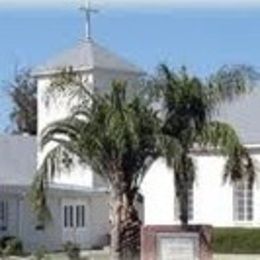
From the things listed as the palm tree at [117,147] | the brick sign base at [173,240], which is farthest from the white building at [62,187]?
the brick sign base at [173,240]

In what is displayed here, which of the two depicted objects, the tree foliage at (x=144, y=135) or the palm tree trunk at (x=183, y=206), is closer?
the tree foliage at (x=144, y=135)

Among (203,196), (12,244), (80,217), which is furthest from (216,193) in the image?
(80,217)

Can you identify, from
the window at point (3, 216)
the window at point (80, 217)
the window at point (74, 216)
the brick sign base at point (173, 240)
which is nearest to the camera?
the brick sign base at point (173, 240)

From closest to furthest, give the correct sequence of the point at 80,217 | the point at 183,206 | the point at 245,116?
the point at 183,206
the point at 245,116
the point at 80,217

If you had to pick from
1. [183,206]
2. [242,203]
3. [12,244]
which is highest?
[242,203]

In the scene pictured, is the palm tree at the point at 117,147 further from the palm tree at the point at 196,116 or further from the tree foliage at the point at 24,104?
the tree foliage at the point at 24,104

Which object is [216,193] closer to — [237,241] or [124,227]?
[237,241]

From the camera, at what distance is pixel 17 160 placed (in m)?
59.6

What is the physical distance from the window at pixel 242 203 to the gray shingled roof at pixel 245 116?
2096 millimetres

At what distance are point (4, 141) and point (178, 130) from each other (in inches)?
1039

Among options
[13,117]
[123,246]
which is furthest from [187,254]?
[13,117]

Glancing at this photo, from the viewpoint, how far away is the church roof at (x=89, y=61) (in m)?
58.3

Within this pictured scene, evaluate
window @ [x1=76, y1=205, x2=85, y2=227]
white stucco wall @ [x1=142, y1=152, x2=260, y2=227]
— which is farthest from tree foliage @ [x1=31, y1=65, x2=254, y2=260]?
window @ [x1=76, y1=205, x2=85, y2=227]

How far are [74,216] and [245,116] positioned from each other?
1078cm
